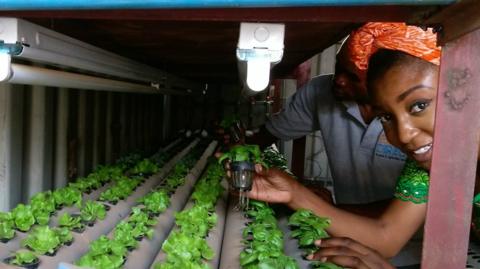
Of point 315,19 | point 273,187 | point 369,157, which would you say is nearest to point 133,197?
point 273,187

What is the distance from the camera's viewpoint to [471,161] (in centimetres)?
84

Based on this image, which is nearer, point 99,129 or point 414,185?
point 414,185

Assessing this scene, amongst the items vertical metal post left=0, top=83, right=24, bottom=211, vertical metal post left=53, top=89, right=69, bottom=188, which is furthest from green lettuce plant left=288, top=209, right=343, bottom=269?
vertical metal post left=53, top=89, right=69, bottom=188

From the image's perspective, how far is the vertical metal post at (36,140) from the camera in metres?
2.03

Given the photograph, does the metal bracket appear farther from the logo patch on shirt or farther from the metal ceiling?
the logo patch on shirt

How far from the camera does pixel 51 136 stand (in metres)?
2.23

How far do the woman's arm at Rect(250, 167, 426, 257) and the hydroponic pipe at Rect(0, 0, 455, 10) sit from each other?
1.01 metres

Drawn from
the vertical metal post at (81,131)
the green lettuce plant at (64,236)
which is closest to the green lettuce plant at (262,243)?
the green lettuce plant at (64,236)

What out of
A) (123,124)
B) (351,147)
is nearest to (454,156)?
(351,147)

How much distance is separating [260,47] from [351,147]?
178 cm

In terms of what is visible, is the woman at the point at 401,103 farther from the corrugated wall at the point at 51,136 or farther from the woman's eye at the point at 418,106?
the corrugated wall at the point at 51,136

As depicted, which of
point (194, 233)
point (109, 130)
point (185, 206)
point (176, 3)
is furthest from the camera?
point (109, 130)

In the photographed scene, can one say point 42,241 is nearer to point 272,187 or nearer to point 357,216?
point 272,187

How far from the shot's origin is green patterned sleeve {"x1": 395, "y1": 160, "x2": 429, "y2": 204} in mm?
1657
